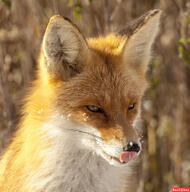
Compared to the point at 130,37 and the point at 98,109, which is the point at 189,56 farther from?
the point at 98,109

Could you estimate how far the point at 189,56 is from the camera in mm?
4961

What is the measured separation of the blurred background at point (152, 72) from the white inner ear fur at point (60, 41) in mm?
3147

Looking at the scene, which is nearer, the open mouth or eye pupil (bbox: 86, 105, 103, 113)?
the open mouth

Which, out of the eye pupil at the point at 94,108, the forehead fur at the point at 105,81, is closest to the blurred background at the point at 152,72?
the forehead fur at the point at 105,81

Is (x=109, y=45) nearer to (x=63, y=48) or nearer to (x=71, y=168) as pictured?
(x=63, y=48)

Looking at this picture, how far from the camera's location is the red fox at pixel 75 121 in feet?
9.71

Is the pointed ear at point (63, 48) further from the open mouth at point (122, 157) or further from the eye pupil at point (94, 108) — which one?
the open mouth at point (122, 157)

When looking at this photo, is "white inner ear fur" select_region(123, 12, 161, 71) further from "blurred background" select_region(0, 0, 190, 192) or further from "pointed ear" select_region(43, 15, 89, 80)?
"blurred background" select_region(0, 0, 190, 192)

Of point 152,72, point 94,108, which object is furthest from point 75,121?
→ point 152,72

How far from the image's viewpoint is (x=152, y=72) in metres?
7.78

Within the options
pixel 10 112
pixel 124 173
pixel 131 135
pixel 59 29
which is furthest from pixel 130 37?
pixel 10 112

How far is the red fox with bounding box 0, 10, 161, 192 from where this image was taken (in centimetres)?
296

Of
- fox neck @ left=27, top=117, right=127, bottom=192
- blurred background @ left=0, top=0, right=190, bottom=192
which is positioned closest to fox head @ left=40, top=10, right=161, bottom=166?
fox neck @ left=27, top=117, right=127, bottom=192

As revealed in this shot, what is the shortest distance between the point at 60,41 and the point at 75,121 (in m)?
0.75
